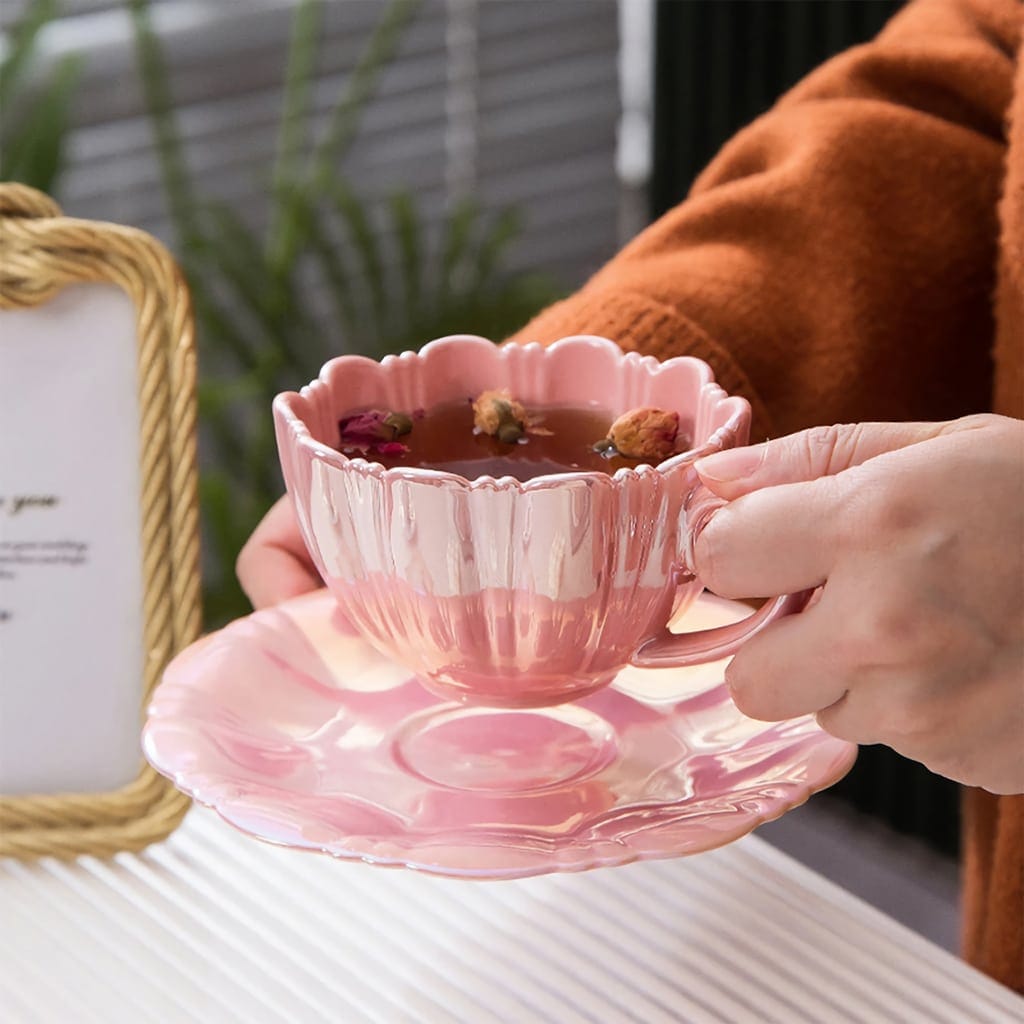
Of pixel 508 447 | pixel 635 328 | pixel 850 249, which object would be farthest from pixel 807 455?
pixel 850 249

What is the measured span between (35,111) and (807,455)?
3.64 feet

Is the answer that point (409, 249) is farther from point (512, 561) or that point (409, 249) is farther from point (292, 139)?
point (512, 561)

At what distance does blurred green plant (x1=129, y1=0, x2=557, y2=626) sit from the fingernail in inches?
36.9

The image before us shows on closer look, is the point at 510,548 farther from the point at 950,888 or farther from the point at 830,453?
the point at 950,888

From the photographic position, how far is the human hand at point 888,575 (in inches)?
17.4

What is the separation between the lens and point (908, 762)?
161cm

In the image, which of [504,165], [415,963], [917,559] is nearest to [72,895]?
[415,963]

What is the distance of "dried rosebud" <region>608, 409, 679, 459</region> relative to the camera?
54 centimetres

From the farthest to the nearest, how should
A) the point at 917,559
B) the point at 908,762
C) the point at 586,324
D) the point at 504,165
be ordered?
1. the point at 504,165
2. the point at 908,762
3. the point at 586,324
4. the point at 917,559

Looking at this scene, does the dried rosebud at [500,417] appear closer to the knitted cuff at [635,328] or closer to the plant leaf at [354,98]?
the knitted cuff at [635,328]

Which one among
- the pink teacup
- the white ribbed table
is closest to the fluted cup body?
the pink teacup

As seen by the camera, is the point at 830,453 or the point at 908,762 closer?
the point at 830,453

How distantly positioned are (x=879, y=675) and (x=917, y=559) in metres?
0.04

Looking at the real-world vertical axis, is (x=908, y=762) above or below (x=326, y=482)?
below
